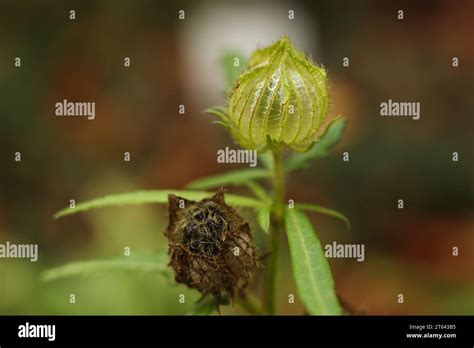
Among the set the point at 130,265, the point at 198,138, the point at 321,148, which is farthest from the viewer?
the point at 198,138

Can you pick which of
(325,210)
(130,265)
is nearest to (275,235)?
(325,210)

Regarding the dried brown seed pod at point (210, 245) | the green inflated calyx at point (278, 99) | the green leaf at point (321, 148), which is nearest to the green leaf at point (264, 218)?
the dried brown seed pod at point (210, 245)

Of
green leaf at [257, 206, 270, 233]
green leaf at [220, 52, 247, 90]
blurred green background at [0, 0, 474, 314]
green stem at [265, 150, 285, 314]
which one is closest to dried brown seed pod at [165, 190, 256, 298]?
green leaf at [257, 206, 270, 233]

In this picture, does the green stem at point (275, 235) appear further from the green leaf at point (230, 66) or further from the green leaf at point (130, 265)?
the green leaf at point (230, 66)

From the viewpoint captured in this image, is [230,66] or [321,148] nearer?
[321,148]

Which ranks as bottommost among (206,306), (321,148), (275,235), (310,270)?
(206,306)

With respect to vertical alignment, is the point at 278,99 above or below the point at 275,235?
above

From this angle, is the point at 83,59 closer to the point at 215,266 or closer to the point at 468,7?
the point at 468,7

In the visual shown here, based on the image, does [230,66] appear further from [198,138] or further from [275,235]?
[198,138]
